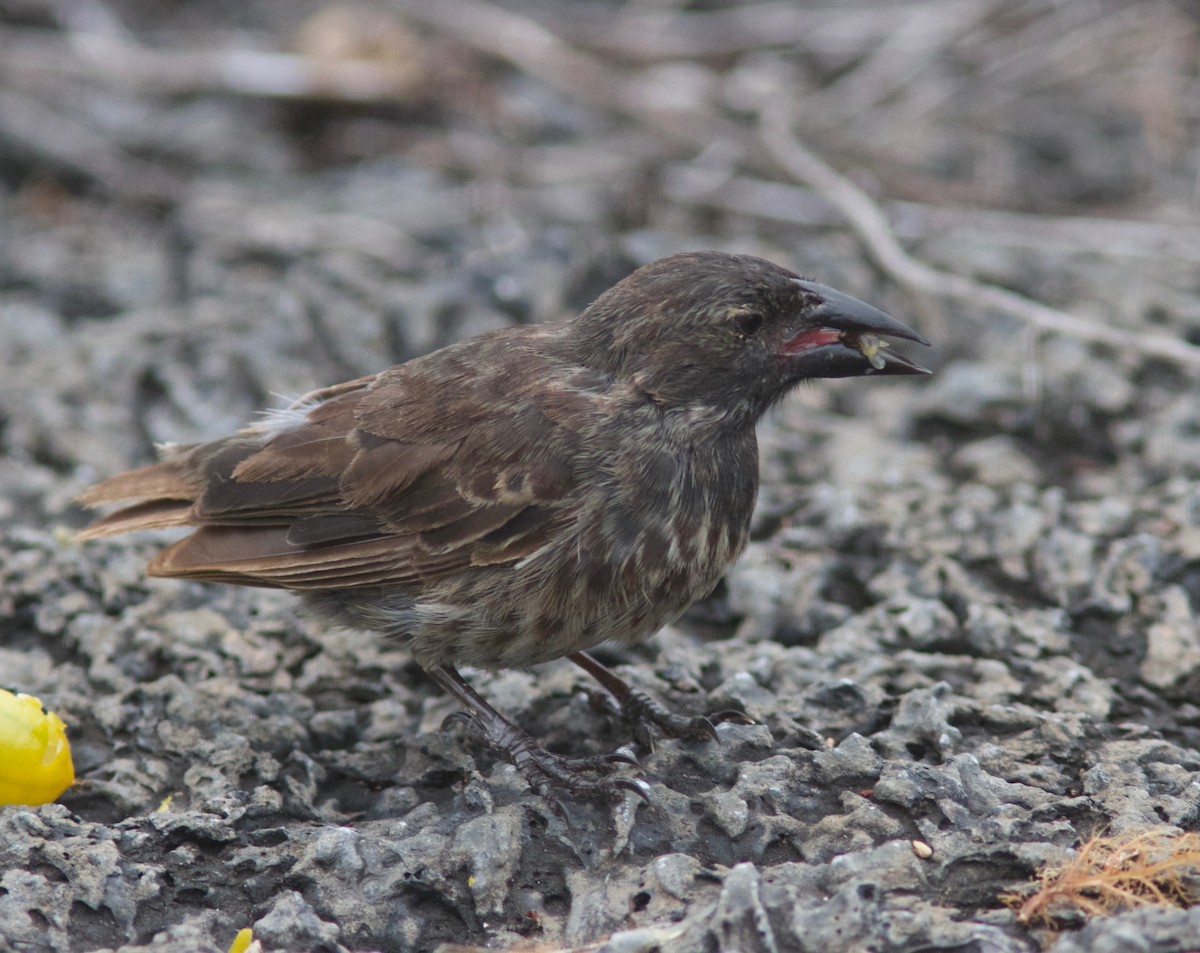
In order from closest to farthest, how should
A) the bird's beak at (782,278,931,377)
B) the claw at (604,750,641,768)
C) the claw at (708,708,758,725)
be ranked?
the claw at (604,750,641,768)
the claw at (708,708,758,725)
the bird's beak at (782,278,931,377)

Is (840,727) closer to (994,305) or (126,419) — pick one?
(994,305)

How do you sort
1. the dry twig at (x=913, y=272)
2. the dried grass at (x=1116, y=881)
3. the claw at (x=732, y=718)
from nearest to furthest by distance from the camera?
the dried grass at (x=1116, y=881), the claw at (x=732, y=718), the dry twig at (x=913, y=272)

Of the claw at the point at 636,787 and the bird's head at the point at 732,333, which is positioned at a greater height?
the bird's head at the point at 732,333

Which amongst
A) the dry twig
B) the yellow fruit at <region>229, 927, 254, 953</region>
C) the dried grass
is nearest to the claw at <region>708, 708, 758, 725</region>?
the dried grass

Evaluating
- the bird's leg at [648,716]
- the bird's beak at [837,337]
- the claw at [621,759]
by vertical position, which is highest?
the bird's beak at [837,337]

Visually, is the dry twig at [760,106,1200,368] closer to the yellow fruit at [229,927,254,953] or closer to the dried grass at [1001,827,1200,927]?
the dried grass at [1001,827,1200,927]

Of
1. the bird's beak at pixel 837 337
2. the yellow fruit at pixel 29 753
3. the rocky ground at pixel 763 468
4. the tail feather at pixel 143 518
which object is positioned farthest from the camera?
the tail feather at pixel 143 518

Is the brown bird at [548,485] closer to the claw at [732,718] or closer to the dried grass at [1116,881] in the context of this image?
the claw at [732,718]

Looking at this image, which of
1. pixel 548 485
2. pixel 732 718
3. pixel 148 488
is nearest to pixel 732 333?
pixel 548 485

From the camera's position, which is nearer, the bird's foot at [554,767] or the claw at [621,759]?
the bird's foot at [554,767]

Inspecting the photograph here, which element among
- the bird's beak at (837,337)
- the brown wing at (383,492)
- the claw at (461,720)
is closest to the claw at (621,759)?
the claw at (461,720)
